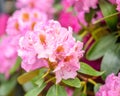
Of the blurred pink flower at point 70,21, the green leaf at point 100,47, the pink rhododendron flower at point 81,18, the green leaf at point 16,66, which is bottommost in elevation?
the green leaf at point 16,66

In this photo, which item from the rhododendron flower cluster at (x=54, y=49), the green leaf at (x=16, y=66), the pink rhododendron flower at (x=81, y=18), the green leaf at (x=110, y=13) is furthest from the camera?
the green leaf at (x=16, y=66)

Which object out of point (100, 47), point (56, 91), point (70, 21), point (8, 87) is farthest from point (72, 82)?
point (8, 87)

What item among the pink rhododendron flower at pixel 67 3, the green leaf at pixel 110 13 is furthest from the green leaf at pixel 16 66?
the green leaf at pixel 110 13

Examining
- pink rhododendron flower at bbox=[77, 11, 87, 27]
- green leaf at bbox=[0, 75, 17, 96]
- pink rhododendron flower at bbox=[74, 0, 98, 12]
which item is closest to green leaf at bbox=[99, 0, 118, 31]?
pink rhododendron flower at bbox=[74, 0, 98, 12]

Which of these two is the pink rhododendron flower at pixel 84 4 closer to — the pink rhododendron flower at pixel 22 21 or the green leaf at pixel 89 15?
the green leaf at pixel 89 15

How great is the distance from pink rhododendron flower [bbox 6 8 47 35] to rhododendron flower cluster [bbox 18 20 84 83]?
271 mm

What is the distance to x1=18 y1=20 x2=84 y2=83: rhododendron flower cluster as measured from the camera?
0.58m

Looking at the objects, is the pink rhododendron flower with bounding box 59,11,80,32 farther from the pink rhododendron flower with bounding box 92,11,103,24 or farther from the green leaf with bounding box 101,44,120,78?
the green leaf with bounding box 101,44,120,78

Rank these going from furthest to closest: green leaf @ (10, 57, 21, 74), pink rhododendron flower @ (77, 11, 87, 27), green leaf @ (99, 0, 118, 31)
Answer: green leaf @ (10, 57, 21, 74), pink rhododendron flower @ (77, 11, 87, 27), green leaf @ (99, 0, 118, 31)

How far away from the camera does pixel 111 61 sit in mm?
675

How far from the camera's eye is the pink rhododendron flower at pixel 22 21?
0.87 metres

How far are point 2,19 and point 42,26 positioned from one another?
2.21 ft

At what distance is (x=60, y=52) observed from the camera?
579 mm

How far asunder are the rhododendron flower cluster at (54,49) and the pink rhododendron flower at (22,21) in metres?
0.27
